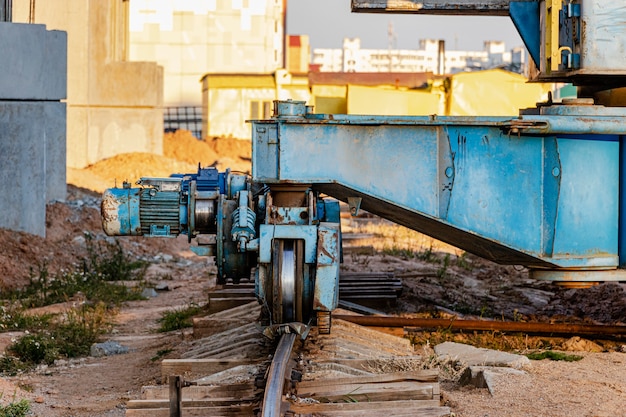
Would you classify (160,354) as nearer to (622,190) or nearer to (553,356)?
(553,356)

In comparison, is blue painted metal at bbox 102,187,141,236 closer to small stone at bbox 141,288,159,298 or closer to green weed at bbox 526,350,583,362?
green weed at bbox 526,350,583,362

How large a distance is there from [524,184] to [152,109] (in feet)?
59.2

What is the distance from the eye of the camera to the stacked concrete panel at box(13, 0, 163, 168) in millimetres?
22578

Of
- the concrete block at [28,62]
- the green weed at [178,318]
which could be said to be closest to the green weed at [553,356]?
the green weed at [178,318]

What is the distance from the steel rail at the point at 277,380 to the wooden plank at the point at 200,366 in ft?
0.69

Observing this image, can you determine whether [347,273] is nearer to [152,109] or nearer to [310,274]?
[310,274]

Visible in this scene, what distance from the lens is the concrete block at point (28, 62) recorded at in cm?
1232

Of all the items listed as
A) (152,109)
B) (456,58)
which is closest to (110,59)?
(152,109)

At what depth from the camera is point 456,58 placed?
4414 inches

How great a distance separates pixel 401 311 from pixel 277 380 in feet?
11.9

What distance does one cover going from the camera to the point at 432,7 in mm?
7582

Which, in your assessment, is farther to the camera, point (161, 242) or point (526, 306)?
point (161, 242)

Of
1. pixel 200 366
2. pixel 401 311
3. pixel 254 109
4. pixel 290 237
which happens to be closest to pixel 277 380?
pixel 200 366

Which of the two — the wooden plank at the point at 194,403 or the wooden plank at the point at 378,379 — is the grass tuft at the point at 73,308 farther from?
the wooden plank at the point at 378,379
